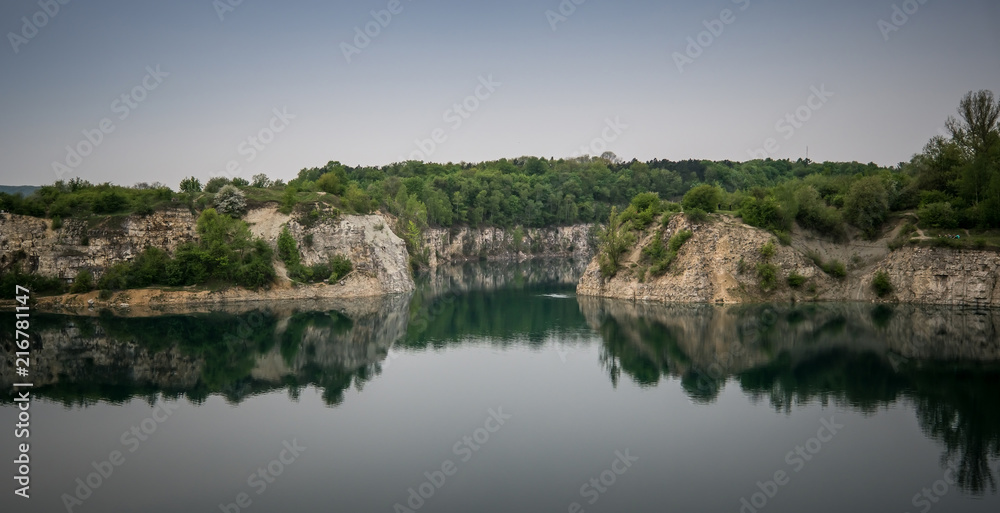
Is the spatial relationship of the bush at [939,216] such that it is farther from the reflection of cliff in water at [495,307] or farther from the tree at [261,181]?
the tree at [261,181]

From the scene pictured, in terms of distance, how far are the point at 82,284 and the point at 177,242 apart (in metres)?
8.79

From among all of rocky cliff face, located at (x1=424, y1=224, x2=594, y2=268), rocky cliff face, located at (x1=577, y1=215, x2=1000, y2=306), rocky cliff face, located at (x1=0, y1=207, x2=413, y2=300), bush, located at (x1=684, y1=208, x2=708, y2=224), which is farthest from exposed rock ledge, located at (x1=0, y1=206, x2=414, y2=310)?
rocky cliff face, located at (x1=424, y1=224, x2=594, y2=268)

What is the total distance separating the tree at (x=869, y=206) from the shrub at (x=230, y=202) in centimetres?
5843

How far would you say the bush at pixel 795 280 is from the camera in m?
59.8

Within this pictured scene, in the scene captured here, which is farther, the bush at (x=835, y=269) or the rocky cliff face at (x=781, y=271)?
the bush at (x=835, y=269)

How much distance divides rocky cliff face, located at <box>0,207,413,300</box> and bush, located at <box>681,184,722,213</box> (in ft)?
102

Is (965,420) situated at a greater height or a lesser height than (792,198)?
lesser

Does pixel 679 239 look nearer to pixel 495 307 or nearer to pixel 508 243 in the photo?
pixel 495 307

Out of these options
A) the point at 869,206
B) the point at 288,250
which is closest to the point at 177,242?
the point at 288,250

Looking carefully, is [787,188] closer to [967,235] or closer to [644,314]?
[967,235]

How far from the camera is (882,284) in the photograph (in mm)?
57562

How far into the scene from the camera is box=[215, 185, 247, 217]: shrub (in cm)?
7100

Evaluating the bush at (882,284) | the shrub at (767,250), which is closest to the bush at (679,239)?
the shrub at (767,250)

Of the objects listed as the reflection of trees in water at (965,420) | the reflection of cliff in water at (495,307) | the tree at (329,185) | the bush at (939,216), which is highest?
the tree at (329,185)
